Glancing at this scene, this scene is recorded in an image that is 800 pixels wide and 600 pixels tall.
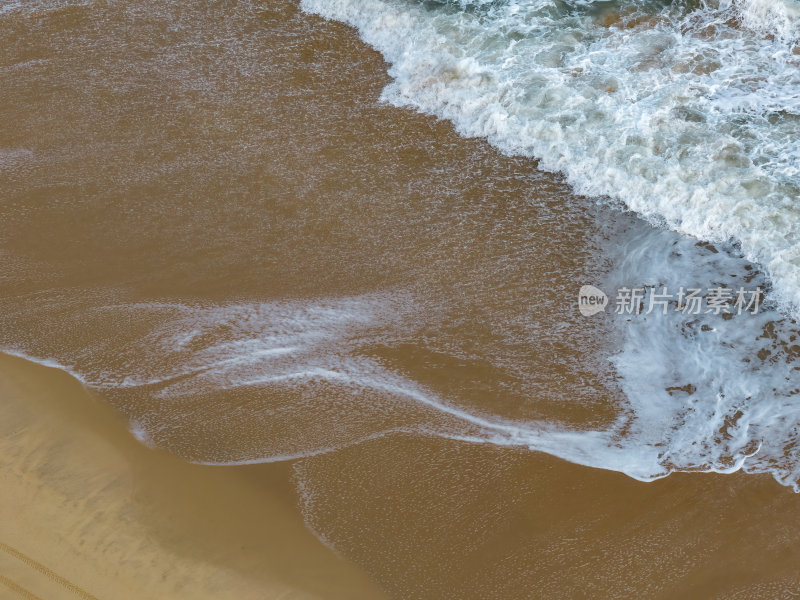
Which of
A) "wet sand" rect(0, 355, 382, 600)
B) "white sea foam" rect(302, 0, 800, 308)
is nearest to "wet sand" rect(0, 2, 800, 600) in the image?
"wet sand" rect(0, 355, 382, 600)

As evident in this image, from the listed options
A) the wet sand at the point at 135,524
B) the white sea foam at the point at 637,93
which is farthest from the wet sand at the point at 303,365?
the white sea foam at the point at 637,93

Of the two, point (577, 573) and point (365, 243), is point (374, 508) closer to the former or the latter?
point (577, 573)

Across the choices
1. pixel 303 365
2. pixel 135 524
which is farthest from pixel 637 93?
pixel 135 524

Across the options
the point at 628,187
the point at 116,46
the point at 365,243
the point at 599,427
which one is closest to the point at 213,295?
the point at 365,243

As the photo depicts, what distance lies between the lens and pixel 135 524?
4.64 m

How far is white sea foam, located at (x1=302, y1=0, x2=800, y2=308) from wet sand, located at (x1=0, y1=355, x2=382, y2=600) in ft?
14.1

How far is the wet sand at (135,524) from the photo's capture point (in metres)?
4.37

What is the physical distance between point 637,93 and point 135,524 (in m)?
6.62

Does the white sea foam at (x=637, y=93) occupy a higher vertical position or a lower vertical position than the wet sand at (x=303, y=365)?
higher

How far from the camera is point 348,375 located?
17.8ft

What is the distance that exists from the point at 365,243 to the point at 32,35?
20.4ft

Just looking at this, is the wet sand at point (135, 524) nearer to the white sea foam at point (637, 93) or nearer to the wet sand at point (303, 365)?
the wet sand at point (303, 365)

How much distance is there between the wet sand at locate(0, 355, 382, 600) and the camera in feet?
14.3

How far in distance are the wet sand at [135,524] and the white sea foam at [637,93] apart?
4305 mm
